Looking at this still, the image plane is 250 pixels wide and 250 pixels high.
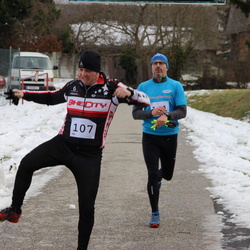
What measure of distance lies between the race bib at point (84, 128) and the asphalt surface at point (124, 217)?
1077 millimetres

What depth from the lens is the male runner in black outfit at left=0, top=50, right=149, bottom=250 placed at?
535 cm

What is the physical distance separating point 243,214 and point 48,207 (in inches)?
90.8

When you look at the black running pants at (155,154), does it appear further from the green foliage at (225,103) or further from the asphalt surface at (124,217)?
the green foliage at (225,103)

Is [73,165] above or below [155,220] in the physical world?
above

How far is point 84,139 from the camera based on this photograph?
17.8 feet

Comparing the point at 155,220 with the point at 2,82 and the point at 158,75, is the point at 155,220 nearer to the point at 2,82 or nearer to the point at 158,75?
the point at 158,75

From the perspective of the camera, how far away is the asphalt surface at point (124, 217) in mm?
5922

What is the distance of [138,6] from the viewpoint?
46.6 metres

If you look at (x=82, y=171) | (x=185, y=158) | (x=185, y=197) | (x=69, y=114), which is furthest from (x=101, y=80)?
(x=185, y=158)

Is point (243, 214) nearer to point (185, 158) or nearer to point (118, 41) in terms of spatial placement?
point (185, 158)

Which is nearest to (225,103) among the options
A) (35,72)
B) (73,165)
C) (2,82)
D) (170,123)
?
(35,72)

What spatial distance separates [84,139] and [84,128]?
0.32 feet

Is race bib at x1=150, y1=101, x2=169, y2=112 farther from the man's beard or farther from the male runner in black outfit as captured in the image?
the male runner in black outfit

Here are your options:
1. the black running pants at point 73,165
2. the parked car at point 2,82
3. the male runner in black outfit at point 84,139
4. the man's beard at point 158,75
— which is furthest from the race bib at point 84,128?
the parked car at point 2,82
